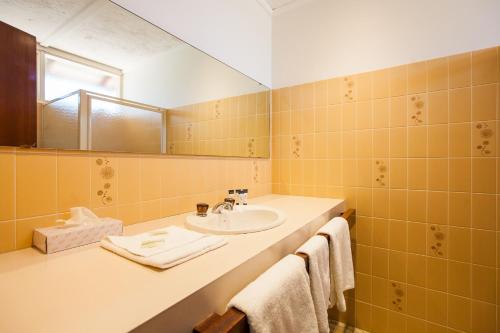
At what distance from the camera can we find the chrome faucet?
1.10 metres

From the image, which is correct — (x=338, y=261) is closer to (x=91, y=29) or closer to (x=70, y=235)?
(x=70, y=235)

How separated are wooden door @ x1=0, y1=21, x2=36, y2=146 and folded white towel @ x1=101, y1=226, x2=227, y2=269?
1.19 ft

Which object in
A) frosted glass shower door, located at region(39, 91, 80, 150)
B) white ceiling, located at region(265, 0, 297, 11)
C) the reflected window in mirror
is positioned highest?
white ceiling, located at region(265, 0, 297, 11)

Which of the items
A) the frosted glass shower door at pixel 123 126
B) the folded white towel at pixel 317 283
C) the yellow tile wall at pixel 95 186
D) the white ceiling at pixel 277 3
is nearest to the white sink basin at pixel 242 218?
the yellow tile wall at pixel 95 186

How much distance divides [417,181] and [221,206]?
3.51 feet

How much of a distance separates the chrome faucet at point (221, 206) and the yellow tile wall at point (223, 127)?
0.28 meters

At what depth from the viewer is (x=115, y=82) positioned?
0.86 metres

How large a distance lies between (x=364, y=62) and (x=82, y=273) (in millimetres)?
1655

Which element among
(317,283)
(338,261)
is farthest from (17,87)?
(338,261)

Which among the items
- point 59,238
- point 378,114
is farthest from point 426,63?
point 59,238

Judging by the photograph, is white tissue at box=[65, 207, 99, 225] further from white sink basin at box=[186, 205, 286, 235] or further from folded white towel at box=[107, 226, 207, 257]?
white sink basin at box=[186, 205, 286, 235]

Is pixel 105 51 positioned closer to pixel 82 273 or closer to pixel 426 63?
pixel 82 273

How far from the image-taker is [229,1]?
1.43 meters

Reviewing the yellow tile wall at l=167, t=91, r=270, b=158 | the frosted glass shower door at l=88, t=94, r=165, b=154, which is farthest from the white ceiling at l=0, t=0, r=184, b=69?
the yellow tile wall at l=167, t=91, r=270, b=158
